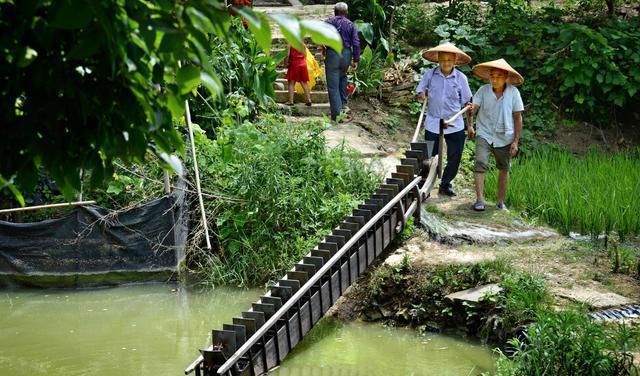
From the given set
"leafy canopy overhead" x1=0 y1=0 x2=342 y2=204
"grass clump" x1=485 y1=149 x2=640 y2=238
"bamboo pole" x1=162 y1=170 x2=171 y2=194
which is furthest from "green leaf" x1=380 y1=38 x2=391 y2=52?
"leafy canopy overhead" x1=0 y1=0 x2=342 y2=204

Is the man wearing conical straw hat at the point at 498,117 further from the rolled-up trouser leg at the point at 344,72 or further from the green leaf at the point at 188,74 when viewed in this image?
the green leaf at the point at 188,74

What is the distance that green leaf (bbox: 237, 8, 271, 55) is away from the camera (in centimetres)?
278

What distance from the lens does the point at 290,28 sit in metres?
2.71

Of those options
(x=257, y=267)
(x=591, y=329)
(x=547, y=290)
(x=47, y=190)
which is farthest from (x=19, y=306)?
(x=591, y=329)

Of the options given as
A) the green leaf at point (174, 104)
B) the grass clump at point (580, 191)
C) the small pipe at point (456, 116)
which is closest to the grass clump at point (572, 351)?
the grass clump at point (580, 191)

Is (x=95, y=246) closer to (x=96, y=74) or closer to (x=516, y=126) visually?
(x=516, y=126)

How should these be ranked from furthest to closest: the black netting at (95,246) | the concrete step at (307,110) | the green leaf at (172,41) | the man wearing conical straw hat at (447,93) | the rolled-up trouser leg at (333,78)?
1. the concrete step at (307,110)
2. the rolled-up trouser leg at (333,78)
3. the black netting at (95,246)
4. the man wearing conical straw hat at (447,93)
5. the green leaf at (172,41)

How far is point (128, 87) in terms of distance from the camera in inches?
128

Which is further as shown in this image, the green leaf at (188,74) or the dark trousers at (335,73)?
the dark trousers at (335,73)

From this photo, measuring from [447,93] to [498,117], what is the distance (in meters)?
0.63

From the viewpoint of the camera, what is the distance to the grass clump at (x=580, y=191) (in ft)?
30.6

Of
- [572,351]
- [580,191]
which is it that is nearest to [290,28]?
[572,351]

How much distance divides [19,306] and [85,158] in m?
6.90

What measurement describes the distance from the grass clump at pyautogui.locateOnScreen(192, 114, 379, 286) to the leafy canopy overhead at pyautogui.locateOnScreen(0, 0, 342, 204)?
6381 mm
